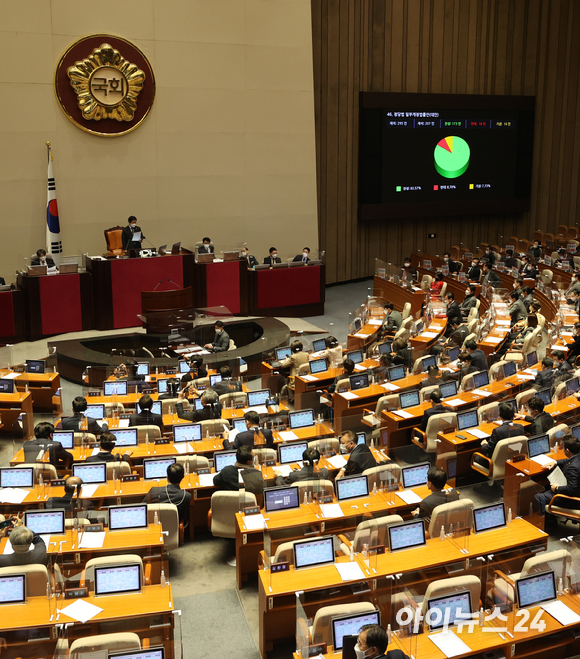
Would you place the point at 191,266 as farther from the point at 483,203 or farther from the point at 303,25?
the point at 483,203

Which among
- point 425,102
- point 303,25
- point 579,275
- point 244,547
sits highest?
point 303,25

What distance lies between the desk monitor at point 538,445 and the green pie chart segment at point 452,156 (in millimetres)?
14317

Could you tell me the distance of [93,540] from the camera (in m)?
6.16

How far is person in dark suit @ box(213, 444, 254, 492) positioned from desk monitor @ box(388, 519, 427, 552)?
6.07ft

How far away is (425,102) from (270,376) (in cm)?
1170

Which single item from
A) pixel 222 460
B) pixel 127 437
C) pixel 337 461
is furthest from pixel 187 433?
pixel 337 461

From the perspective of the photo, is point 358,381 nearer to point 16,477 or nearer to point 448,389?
point 448,389

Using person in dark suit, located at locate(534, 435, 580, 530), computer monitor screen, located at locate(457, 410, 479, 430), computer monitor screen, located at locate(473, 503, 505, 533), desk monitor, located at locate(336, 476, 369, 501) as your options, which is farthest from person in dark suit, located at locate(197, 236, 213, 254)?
computer monitor screen, located at locate(473, 503, 505, 533)

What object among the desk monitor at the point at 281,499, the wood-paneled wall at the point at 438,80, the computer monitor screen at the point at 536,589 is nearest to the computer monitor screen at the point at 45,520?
the desk monitor at the point at 281,499

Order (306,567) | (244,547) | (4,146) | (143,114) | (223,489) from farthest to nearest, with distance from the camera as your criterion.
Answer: (143,114) → (4,146) → (223,489) → (244,547) → (306,567)

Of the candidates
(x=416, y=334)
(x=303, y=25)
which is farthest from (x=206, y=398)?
(x=303, y=25)

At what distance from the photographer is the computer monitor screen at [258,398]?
10.1 m

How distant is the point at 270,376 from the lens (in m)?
12.0

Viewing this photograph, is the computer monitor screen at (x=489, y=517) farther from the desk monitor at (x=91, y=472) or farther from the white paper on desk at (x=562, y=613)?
the desk monitor at (x=91, y=472)
